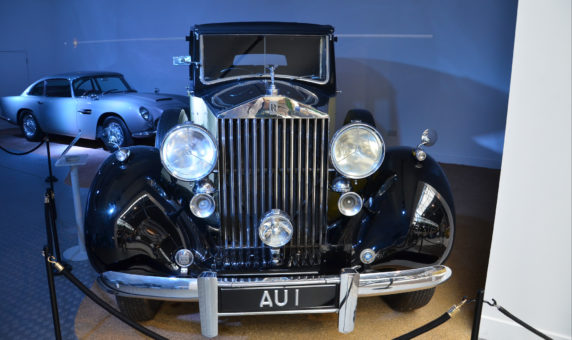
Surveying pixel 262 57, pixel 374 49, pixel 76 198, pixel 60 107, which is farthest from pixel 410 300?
pixel 60 107

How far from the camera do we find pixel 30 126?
6.67m

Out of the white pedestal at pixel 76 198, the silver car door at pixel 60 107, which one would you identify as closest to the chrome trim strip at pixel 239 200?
the white pedestal at pixel 76 198

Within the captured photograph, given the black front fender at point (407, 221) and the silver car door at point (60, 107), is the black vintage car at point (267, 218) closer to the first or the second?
the black front fender at point (407, 221)

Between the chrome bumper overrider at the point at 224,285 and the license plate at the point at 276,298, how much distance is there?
2cm

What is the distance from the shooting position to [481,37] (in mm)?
5332

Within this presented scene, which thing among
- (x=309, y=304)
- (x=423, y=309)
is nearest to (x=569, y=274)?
(x=423, y=309)

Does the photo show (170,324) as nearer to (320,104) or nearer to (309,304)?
(309,304)

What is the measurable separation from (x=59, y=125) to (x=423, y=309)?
578cm

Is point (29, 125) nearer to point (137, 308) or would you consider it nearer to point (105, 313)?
point (105, 313)

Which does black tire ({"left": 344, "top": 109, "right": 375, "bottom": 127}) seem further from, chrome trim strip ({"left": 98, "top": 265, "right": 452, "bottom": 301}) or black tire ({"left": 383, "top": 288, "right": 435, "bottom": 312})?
chrome trim strip ({"left": 98, "top": 265, "right": 452, "bottom": 301})

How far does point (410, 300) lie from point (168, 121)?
2435 mm

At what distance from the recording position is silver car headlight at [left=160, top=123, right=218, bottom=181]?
2.05m

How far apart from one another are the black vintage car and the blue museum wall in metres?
3.63

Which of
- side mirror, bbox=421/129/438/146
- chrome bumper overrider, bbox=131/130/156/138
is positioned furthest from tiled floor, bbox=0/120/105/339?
side mirror, bbox=421/129/438/146
